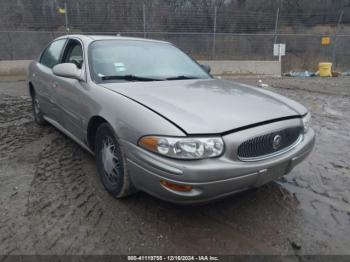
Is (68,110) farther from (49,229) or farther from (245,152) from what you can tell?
(245,152)

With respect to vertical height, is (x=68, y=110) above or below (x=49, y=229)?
above

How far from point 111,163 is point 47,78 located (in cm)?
211

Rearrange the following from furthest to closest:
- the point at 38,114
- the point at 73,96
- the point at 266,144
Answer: the point at 38,114, the point at 73,96, the point at 266,144

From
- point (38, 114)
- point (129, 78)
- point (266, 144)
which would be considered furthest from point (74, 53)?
point (266, 144)

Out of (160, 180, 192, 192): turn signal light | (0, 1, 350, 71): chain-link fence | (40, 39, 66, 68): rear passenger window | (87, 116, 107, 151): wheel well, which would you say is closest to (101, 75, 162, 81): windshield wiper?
(87, 116, 107, 151): wheel well

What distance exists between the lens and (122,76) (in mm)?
3033

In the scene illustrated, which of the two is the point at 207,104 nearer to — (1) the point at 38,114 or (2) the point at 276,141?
(2) the point at 276,141

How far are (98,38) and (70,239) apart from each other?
2.36 m

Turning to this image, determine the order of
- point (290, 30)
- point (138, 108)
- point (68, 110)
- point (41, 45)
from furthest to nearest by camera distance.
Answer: point (290, 30) → point (41, 45) → point (68, 110) → point (138, 108)

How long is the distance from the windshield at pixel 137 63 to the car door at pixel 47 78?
0.98 m

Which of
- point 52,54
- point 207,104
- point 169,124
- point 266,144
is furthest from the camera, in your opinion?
point 52,54

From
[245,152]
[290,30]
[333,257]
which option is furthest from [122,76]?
[290,30]

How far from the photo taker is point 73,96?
320 cm

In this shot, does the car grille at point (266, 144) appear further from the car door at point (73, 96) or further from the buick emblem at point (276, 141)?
the car door at point (73, 96)
